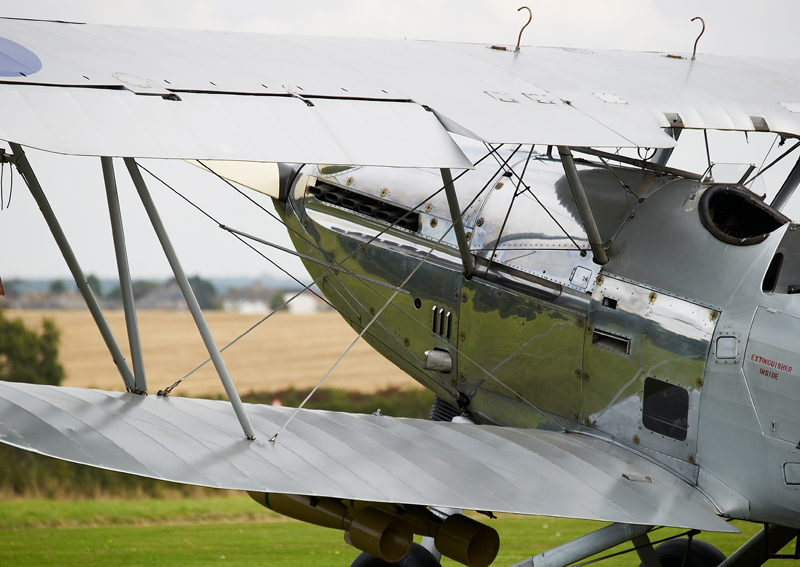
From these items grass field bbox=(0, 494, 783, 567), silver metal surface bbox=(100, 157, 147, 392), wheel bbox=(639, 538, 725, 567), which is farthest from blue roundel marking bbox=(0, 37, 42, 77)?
grass field bbox=(0, 494, 783, 567)

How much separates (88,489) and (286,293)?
5165 mm

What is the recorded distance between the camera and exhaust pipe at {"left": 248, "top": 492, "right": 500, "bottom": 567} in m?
3.62

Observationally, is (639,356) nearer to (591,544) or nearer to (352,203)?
(591,544)

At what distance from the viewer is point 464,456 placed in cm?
380

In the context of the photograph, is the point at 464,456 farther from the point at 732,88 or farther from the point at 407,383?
the point at 407,383

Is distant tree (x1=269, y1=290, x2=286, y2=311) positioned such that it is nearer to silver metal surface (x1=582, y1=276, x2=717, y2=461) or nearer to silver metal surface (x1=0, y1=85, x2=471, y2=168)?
silver metal surface (x1=582, y1=276, x2=717, y2=461)

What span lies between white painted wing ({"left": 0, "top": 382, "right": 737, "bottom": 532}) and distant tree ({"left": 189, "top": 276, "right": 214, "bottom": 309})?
9873 mm

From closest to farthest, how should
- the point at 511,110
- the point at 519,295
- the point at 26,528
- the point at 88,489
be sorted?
the point at 511,110
the point at 519,295
the point at 26,528
the point at 88,489

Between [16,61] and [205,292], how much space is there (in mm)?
10959

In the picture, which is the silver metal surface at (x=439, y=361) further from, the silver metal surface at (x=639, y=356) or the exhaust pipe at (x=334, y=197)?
the exhaust pipe at (x=334, y=197)

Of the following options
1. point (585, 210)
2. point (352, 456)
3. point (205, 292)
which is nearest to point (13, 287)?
point (205, 292)

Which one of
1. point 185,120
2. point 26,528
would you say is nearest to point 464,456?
point 185,120

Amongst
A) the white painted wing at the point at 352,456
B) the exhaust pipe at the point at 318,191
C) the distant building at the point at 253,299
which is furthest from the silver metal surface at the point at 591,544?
the distant building at the point at 253,299

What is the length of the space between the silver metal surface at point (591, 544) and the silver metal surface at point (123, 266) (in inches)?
80.6
